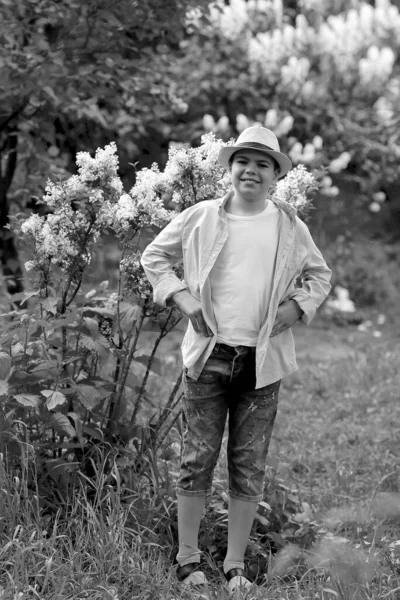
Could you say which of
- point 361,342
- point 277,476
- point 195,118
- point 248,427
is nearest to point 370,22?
point 195,118

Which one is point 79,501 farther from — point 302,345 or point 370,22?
point 370,22

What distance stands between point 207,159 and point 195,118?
20.5 ft

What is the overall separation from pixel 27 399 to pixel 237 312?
0.82 meters

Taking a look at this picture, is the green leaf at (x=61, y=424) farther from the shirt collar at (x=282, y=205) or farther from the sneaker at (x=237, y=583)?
the shirt collar at (x=282, y=205)

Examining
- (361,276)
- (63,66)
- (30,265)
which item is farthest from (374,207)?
(30,265)

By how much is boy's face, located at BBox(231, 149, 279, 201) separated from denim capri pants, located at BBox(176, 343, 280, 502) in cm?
52

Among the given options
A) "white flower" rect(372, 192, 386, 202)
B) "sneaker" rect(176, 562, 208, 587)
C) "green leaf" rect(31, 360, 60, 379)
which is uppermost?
"white flower" rect(372, 192, 386, 202)

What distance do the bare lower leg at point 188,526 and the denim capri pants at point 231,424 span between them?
33 millimetres

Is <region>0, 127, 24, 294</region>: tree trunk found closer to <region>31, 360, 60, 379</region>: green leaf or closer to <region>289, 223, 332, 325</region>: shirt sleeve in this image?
<region>31, 360, 60, 379</region>: green leaf

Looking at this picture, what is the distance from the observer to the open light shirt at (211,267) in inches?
119

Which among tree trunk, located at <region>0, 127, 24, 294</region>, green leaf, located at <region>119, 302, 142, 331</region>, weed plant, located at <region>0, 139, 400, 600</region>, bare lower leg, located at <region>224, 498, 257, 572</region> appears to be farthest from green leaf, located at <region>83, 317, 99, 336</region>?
tree trunk, located at <region>0, 127, 24, 294</region>

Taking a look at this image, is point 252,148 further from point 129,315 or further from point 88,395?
point 88,395

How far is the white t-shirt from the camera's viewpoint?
3018 mm

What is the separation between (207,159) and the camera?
3436 mm
